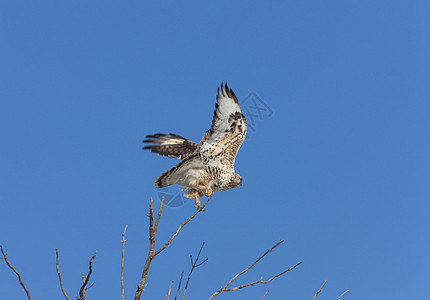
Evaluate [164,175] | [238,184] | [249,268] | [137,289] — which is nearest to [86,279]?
[137,289]

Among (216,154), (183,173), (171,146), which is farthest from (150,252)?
(171,146)

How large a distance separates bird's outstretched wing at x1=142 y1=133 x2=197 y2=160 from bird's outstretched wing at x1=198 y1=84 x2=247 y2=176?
5.48 ft

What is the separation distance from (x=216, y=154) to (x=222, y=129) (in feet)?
1.44

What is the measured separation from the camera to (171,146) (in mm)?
9570

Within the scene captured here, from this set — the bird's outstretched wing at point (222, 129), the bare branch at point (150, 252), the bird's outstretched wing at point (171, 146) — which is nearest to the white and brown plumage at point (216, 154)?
the bird's outstretched wing at point (222, 129)

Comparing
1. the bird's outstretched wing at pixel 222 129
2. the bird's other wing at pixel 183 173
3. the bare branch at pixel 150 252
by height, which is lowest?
the bare branch at pixel 150 252

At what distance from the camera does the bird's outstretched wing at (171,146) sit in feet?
31.0

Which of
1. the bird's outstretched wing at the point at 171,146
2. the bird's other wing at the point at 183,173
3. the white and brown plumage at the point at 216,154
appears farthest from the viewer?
the bird's outstretched wing at the point at 171,146

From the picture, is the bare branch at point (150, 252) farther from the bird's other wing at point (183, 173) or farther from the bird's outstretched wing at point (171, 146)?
the bird's outstretched wing at point (171, 146)

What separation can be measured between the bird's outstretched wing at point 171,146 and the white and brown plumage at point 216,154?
1.59 meters

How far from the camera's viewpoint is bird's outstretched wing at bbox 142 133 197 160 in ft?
31.0

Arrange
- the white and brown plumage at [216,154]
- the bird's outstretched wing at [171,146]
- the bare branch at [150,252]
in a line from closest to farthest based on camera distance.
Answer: the bare branch at [150,252] < the white and brown plumage at [216,154] < the bird's outstretched wing at [171,146]

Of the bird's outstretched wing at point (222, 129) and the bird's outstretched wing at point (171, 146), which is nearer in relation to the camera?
the bird's outstretched wing at point (222, 129)

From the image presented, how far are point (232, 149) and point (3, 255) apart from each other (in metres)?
4.73
